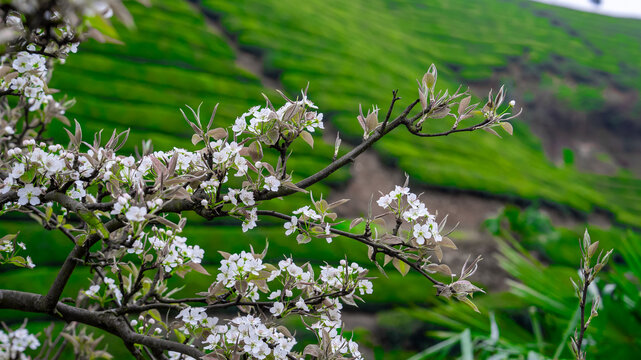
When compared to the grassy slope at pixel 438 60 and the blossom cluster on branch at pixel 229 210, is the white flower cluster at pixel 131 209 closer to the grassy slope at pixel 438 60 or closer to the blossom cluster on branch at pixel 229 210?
the blossom cluster on branch at pixel 229 210

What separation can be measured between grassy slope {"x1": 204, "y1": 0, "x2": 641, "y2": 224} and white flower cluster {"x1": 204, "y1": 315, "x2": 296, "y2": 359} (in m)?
10.2

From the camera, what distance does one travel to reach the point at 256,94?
11.9m

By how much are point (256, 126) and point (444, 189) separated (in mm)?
10498

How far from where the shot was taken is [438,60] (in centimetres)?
2272

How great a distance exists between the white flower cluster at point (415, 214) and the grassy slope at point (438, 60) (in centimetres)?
1001

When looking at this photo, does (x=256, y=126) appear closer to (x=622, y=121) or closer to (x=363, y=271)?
(x=363, y=271)

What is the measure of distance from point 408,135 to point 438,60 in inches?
410

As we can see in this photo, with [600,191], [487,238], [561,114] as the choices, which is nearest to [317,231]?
[487,238]

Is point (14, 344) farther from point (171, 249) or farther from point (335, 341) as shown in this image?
point (335, 341)

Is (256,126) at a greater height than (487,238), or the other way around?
(256,126)

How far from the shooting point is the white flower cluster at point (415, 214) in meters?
1.38

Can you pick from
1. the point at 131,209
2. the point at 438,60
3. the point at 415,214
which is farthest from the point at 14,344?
the point at 438,60

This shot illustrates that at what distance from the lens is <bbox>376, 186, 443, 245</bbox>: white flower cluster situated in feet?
4.54

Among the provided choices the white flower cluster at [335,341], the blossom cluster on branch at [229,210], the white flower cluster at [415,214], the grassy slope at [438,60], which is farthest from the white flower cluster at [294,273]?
the grassy slope at [438,60]
